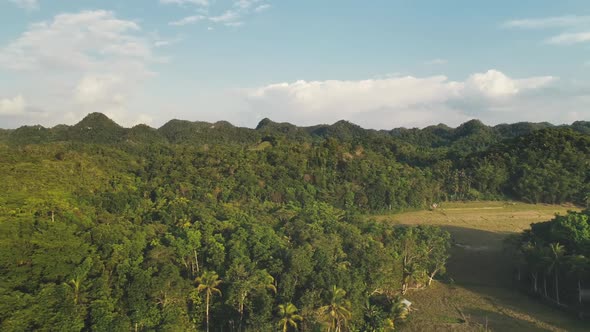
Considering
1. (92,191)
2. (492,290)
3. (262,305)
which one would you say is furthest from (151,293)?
(492,290)

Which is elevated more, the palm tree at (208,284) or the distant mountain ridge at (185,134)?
the distant mountain ridge at (185,134)

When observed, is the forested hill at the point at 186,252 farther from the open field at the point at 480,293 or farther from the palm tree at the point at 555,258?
the palm tree at the point at 555,258

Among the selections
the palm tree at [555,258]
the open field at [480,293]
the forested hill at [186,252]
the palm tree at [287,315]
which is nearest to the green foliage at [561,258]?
the palm tree at [555,258]

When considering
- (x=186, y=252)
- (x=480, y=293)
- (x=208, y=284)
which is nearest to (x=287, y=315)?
(x=208, y=284)

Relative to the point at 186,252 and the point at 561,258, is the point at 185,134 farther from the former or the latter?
the point at 561,258

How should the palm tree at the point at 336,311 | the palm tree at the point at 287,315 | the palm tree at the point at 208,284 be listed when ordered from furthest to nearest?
1. the palm tree at the point at 208,284
2. the palm tree at the point at 336,311
3. the palm tree at the point at 287,315

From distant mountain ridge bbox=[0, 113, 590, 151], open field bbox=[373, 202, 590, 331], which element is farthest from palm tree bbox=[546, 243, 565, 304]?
distant mountain ridge bbox=[0, 113, 590, 151]

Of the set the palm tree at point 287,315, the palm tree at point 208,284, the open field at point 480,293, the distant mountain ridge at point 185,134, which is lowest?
the open field at point 480,293
